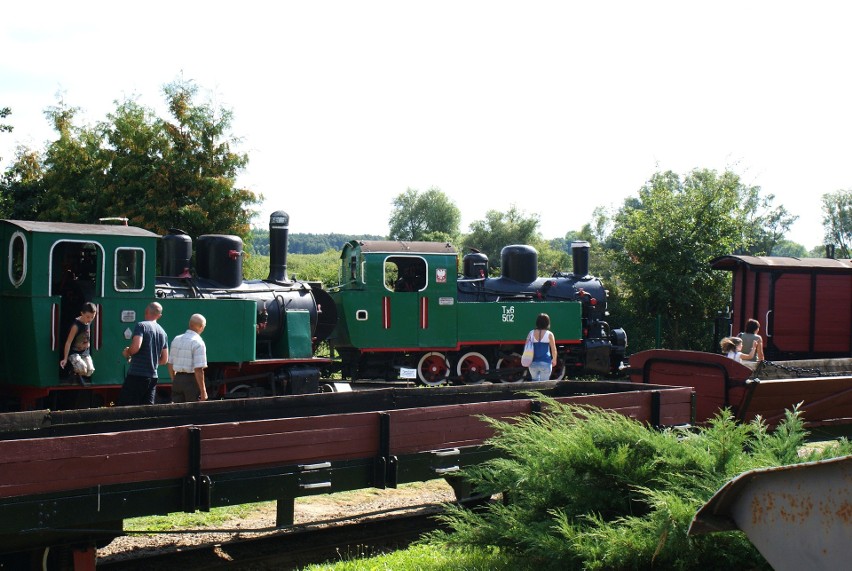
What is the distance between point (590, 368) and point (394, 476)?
12800mm

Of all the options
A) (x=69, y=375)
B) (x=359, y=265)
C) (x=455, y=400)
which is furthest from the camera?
(x=359, y=265)

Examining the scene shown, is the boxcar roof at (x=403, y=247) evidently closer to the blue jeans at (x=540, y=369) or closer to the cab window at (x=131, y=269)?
the cab window at (x=131, y=269)

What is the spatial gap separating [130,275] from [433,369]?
7.44 metres

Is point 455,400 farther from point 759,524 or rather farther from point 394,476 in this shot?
point 759,524

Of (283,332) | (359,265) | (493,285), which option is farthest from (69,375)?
(493,285)

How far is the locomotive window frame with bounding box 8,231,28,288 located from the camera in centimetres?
962

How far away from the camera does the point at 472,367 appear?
656 inches

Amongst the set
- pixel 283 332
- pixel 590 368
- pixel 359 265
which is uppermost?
pixel 359 265

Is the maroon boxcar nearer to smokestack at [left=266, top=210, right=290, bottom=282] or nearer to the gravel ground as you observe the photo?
smokestack at [left=266, top=210, right=290, bottom=282]

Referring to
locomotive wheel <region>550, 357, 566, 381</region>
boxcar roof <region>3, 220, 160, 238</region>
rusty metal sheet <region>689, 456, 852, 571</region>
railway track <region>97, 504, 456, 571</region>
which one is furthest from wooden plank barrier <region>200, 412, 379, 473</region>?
locomotive wheel <region>550, 357, 566, 381</region>

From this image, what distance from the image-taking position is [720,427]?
4.52 meters

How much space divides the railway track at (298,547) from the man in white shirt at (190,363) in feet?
6.56

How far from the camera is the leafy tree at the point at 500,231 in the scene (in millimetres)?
50906

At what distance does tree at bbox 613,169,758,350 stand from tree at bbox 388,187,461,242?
3266 cm
